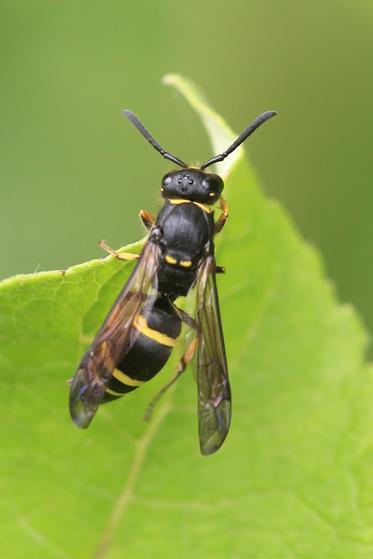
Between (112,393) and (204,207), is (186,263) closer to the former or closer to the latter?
(204,207)

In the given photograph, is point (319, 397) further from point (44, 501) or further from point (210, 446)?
point (44, 501)

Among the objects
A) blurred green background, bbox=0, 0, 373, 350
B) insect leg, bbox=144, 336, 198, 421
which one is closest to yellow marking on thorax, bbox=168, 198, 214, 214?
insect leg, bbox=144, 336, 198, 421

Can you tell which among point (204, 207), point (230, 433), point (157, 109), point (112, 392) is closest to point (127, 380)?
point (112, 392)

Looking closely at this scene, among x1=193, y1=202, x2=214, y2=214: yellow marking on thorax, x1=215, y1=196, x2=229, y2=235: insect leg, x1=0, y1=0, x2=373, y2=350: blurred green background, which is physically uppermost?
x1=0, y1=0, x2=373, y2=350: blurred green background

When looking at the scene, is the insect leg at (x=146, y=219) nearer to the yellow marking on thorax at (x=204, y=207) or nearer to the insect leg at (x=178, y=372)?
the yellow marking on thorax at (x=204, y=207)

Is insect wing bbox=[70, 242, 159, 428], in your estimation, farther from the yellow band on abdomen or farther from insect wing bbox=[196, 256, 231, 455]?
A: insect wing bbox=[196, 256, 231, 455]

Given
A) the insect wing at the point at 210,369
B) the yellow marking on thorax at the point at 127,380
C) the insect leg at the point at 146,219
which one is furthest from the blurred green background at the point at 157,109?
the yellow marking on thorax at the point at 127,380
